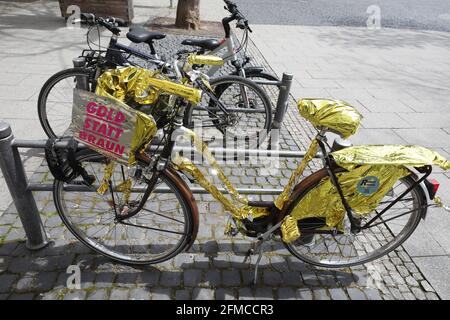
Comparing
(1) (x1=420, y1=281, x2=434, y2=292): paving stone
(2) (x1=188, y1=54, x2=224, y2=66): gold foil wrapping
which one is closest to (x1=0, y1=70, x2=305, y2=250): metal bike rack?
(2) (x1=188, y1=54, x2=224, y2=66): gold foil wrapping

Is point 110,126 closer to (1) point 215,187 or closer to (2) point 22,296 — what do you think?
(1) point 215,187

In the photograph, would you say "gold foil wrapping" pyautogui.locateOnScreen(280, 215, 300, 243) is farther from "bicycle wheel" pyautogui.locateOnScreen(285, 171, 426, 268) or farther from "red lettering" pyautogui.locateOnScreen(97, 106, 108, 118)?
"red lettering" pyautogui.locateOnScreen(97, 106, 108, 118)

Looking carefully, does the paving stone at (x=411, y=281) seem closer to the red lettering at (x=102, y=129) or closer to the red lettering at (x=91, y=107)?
the red lettering at (x=102, y=129)

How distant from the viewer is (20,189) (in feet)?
7.84

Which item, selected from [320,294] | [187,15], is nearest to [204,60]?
[320,294]

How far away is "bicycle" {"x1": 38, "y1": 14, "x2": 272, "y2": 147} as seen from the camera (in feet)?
11.8

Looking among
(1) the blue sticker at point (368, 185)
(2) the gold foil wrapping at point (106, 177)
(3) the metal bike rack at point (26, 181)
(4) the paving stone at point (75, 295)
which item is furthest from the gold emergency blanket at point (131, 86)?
(4) the paving stone at point (75, 295)

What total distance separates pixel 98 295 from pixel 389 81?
707cm

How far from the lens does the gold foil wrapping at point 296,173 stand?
88.1 inches

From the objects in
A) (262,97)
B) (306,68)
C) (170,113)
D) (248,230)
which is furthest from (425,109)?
(170,113)

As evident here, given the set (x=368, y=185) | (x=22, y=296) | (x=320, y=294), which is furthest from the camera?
(x=320, y=294)

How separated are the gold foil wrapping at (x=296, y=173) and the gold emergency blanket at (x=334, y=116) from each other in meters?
0.17

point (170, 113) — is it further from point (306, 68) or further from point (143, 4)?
point (143, 4)

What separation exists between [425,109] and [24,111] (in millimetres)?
6658
